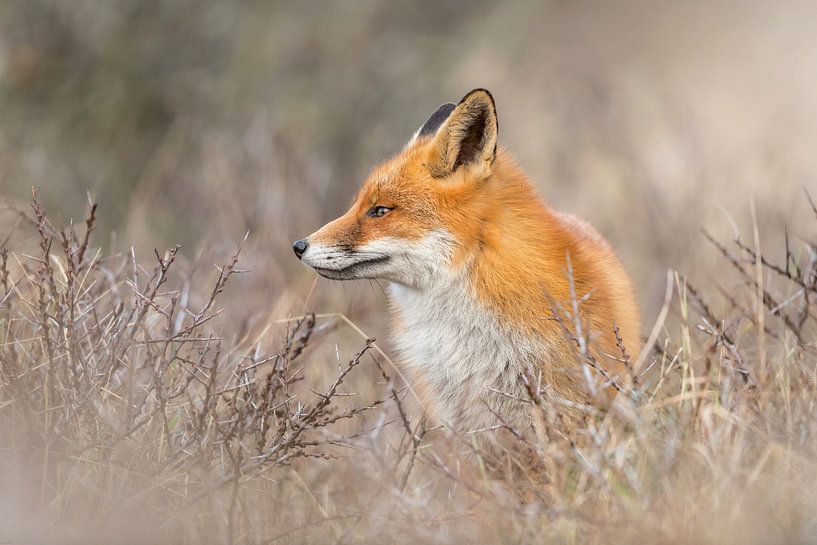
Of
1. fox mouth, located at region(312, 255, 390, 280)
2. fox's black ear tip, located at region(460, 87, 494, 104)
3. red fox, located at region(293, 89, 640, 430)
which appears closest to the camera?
red fox, located at region(293, 89, 640, 430)

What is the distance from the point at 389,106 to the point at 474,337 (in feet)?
20.4

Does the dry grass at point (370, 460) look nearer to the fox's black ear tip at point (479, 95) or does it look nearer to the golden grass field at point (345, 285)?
the golden grass field at point (345, 285)

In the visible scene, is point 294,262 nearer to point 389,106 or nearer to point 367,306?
point 367,306

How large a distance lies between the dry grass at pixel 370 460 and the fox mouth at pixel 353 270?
1.57 ft

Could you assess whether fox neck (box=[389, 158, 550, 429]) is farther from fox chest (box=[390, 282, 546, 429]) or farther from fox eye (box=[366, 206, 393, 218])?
fox eye (box=[366, 206, 393, 218])

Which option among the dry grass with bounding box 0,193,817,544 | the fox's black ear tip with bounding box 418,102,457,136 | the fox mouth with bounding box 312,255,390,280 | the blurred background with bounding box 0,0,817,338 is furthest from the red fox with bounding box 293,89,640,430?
the blurred background with bounding box 0,0,817,338

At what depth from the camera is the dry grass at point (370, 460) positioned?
3.14 meters

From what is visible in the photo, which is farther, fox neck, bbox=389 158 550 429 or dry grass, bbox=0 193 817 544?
fox neck, bbox=389 158 550 429

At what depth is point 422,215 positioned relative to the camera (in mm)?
4586

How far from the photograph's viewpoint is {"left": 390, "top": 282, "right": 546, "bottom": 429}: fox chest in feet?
14.0

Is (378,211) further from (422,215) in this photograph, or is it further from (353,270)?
(353,270)

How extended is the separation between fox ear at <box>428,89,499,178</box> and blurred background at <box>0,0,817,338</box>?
1.82 meters

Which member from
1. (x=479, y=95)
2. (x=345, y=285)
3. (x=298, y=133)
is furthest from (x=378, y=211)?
(x=298, y=133)

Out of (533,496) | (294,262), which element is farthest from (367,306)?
(533,496)
